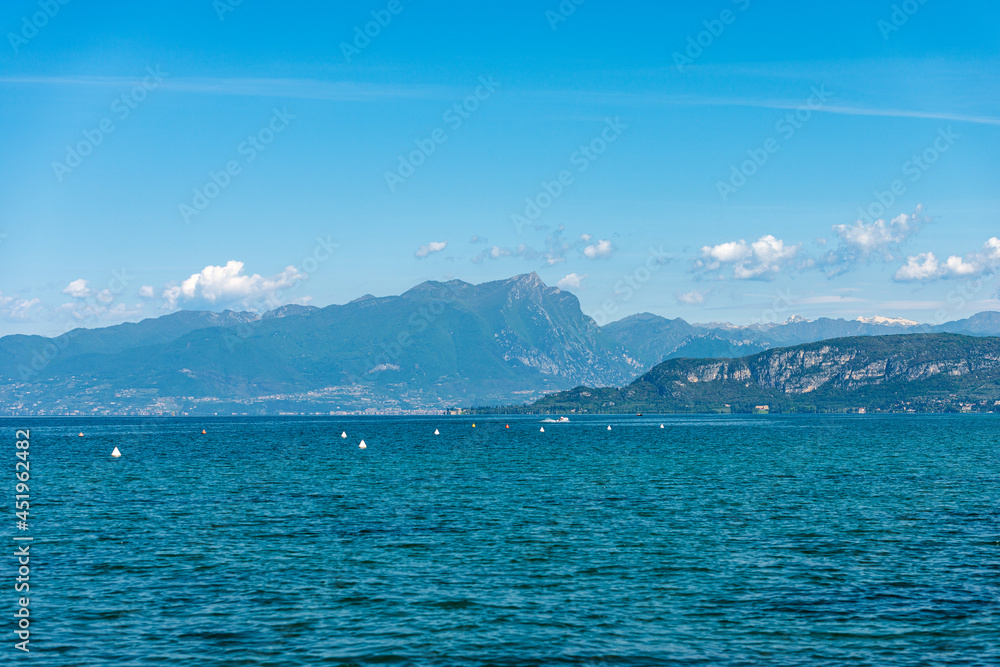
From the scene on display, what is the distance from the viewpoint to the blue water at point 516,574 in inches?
1312

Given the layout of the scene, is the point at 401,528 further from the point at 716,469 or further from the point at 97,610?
the point at 716,469

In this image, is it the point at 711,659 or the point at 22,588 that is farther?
the point at 22,588

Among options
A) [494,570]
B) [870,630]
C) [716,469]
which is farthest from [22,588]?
[716,469]

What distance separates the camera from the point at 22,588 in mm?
42469

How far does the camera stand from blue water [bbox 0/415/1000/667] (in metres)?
33.3

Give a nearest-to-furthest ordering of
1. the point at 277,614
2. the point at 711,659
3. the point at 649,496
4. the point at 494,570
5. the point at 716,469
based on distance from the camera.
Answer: the point at 711,659, the point at 277,614, the point at 494,570, the point at 649,496, the point at 716,469

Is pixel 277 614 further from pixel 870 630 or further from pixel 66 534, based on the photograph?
pixel 66 534

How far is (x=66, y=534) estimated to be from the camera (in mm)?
59750

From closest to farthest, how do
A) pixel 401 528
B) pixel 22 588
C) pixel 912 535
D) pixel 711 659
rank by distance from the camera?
pixel 711 659
pixel 22 588
pixel 912 535
pixel 401 528

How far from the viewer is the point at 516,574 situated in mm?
46375

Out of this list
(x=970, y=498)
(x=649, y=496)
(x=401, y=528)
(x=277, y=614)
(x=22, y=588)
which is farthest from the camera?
(x=649, y=496)

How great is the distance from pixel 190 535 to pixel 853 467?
300ft

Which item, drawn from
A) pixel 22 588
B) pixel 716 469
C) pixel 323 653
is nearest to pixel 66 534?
pixel 22 588

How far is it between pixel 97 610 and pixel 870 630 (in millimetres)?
33224
